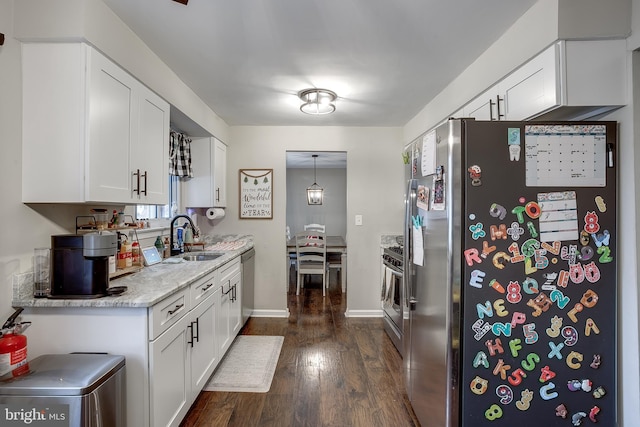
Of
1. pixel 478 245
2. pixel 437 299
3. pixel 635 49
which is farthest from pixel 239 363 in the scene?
pixel 635 49

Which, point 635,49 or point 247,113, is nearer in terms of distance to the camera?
point 635,49

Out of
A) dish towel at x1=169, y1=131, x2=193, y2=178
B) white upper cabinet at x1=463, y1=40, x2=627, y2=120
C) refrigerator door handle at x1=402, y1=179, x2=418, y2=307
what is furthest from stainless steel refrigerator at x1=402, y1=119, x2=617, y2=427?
dish towel at x1=169, y1=131, x2=193, y2=178

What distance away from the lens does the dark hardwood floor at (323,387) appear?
2018 millimetres

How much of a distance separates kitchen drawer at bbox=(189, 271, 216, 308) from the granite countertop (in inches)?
1.9

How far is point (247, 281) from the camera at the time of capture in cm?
354

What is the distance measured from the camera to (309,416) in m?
2.04

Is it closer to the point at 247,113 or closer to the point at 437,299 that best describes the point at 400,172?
the point at 247,113

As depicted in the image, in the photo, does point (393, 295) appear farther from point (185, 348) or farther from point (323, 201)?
point (323, 201)

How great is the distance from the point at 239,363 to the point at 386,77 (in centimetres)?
263

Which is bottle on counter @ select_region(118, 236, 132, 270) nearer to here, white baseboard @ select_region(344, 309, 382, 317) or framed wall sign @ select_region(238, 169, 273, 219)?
framed wall sign @ select_region(238, 169, 273, 219)

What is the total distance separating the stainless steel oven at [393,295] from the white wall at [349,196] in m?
0.50

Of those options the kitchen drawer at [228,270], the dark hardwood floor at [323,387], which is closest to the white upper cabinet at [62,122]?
the kitchen drawer at [228,270]

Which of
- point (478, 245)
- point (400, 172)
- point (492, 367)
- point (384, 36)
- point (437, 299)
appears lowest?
point (492, 367)
